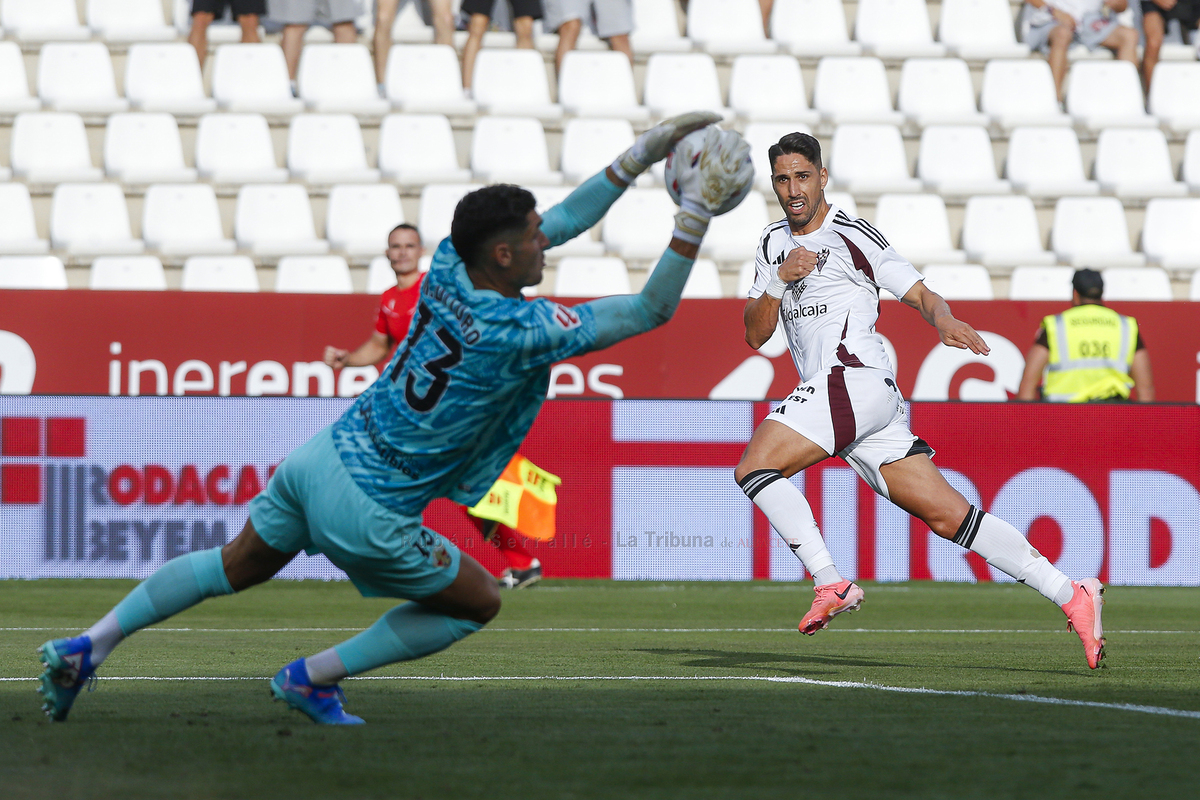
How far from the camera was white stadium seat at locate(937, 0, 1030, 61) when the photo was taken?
54.4 ft

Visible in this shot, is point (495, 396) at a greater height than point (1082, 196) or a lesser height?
lesser

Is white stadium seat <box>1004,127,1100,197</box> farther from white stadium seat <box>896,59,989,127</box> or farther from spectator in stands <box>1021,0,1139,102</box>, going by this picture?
spectator in stands <box>1021,0,1139,102</box>

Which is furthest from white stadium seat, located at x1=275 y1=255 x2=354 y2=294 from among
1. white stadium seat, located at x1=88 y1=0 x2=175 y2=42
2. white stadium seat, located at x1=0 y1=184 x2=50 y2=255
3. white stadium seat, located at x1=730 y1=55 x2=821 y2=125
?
white stadium seat, located at x1=730 y1=55 x2=821 y2=125

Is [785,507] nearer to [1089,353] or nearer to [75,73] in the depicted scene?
[1089,353]

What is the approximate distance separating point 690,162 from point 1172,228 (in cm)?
1217

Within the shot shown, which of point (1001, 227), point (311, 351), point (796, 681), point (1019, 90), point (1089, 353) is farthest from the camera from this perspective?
point (1019, 90)

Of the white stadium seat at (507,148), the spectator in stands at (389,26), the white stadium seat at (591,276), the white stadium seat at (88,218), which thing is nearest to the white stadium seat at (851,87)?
the white stadium seat at (507,148)

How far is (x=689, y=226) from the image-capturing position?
3820 millimetres

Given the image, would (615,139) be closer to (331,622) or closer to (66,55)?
(66,55)

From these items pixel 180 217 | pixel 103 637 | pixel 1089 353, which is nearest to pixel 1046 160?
pixel 1089 353

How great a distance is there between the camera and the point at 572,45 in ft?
52.2

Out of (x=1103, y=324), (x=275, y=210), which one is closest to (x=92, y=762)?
(x=1103, y=324)

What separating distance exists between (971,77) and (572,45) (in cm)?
421

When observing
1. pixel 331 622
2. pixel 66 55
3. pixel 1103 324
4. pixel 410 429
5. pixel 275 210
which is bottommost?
pixel 331 622
